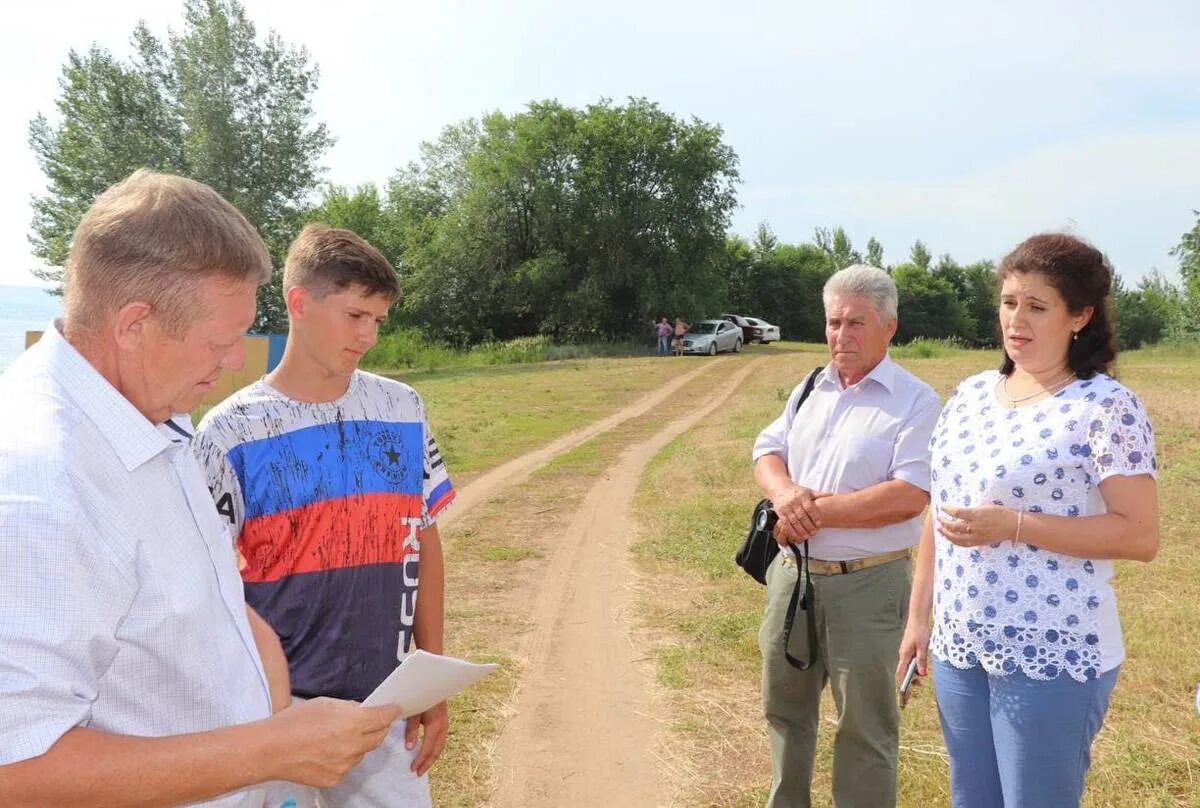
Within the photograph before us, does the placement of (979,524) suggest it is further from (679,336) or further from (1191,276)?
(1191,276)

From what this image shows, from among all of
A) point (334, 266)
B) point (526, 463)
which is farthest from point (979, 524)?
point (526, 463)

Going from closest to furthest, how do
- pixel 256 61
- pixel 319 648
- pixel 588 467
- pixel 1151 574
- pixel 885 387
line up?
1. pixel 319 648
2. pixel 885 387
3. pixel 1151 574
4. pixel 588 467
5. pixel 256 61

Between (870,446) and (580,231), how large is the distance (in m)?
32.5

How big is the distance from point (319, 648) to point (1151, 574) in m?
6.56

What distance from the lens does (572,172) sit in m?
35.3

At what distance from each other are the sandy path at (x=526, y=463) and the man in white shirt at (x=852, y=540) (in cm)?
551

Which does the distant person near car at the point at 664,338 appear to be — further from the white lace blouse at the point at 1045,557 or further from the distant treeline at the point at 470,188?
the white lace blouse at the point at 1045,557

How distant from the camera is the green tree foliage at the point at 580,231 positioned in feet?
114

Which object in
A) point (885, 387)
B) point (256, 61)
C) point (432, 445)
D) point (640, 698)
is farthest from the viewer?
point (256, 61)

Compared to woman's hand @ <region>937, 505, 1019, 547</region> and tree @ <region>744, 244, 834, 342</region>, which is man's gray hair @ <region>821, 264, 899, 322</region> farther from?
tree @ <region>744, 244, 834, 342</region>

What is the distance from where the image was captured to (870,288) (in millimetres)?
3568

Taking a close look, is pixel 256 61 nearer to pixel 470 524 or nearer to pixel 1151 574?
pixel 470 524

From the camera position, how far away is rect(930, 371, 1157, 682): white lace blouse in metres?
2.56

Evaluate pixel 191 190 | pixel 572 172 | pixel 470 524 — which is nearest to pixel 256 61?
pixel 572 172
